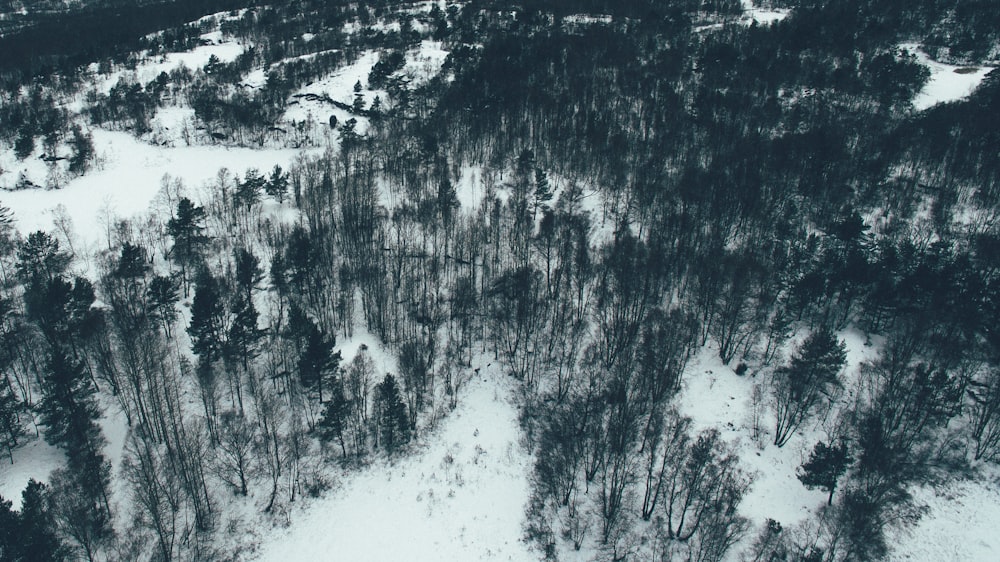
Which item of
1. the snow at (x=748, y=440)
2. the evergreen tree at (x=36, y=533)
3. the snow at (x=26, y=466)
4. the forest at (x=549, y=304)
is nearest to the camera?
the evergreen tree at (x=36, y=533)

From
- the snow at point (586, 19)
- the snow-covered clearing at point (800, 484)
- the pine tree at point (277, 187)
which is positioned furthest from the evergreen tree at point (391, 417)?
the snow at point (586, 19)

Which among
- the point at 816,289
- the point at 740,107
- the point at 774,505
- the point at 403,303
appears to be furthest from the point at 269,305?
the point at 740,107

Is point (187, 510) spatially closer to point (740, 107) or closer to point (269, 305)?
point (269, 305)

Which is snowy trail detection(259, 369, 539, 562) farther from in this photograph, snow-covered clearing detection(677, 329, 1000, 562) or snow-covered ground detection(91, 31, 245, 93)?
snow-covered ground detection(91, 31, 245, 93)

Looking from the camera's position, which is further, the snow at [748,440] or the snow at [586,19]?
the snow at [586,19]

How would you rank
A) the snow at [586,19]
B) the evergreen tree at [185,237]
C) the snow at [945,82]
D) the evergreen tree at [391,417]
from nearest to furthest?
the evergreen tree at [391,417], the evergreen tree at [185,237], the snow at [945,82], the snow at [586,19]

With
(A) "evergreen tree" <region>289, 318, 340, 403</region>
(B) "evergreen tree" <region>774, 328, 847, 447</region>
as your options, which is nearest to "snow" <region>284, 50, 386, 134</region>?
(A) "evergreen tree" <region>289, 318, 340, 403</region>

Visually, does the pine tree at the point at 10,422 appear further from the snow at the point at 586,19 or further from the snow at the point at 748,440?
the snow at the point at 586,19
